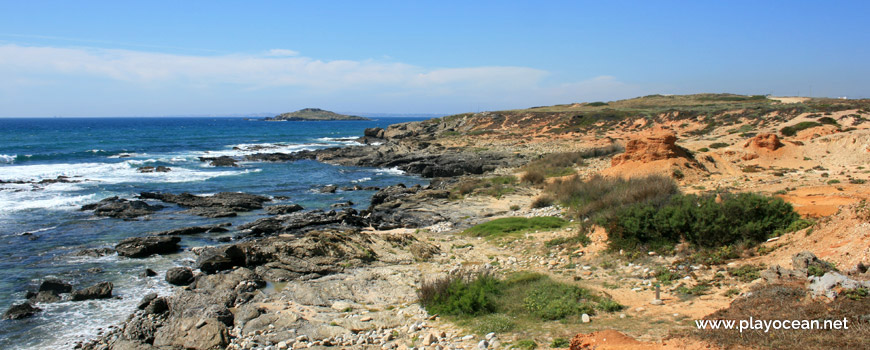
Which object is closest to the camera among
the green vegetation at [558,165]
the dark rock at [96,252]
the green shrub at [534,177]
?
the dark rock at [96,252]

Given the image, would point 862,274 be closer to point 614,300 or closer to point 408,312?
point 614,300

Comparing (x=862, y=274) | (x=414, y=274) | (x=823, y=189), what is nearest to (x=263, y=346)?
(x=414, y=274)

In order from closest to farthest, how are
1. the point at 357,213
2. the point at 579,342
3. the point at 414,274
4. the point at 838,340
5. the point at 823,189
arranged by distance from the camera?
the point at 838,340
the point at 579,342
the point at 414,274
the point at 823,189
the point at 357,213

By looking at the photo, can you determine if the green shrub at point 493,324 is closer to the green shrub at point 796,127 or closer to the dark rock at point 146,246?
the dark rock at point 146,246

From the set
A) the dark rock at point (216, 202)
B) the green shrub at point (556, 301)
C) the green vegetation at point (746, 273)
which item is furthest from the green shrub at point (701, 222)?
the dark rock at point (216, 202)

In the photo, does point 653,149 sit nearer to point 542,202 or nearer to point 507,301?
point 542,202

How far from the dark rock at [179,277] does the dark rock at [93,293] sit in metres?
1.52

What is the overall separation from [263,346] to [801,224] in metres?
11.9

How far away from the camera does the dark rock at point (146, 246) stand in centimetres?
1792

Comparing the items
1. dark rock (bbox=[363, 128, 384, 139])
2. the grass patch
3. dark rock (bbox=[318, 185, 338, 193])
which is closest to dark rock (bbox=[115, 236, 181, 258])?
dark rock (bbox=[318, 185, 338, 193])

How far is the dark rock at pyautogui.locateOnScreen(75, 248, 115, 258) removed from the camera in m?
18.1

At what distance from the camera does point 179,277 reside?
1483cm

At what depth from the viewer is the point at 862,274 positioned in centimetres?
761

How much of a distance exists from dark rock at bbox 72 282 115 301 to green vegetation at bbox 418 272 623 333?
9.08 metres
